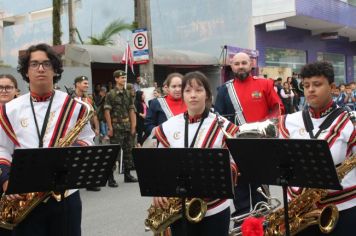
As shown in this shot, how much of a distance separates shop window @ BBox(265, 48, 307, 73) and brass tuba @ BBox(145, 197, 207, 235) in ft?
64.1

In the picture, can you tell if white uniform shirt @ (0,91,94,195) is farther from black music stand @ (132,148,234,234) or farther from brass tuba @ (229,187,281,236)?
brass tuba @ (229,187,281,236)

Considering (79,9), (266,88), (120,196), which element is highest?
(79,9)

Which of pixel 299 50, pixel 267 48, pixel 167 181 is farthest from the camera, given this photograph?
pixel 299 50

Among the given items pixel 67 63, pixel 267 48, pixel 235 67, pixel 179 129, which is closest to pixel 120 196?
pixel 235 67

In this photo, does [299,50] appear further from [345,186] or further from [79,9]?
[345,186]

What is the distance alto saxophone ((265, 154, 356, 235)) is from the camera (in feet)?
11.6

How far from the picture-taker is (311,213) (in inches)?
145

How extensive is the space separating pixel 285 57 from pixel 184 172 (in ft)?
71.8

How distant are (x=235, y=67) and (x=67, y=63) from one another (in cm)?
1132

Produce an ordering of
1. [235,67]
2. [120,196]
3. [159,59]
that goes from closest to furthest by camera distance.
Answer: [235,67], [120,196], [159,59]

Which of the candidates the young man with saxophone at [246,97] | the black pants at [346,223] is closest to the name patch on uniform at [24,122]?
the black pants at [346,223]

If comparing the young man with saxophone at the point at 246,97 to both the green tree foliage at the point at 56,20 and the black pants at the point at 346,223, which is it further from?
the green tree foliage at the point at 56,20

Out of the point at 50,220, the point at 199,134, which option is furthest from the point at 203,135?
the point at 50,220

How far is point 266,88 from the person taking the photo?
614cm
